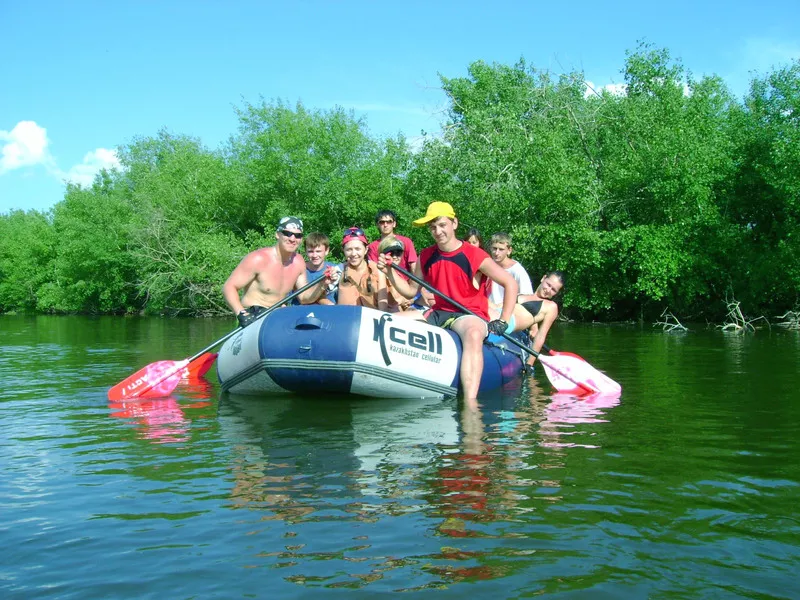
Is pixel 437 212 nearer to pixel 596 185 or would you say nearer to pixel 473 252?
pixel 473 252

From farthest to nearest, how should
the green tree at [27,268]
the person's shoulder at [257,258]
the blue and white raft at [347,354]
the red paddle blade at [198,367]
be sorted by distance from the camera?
the green tree at [27,268] < the red paddle blade at [198,367] < the person's shoulder at [257,258] < the blue and white raft at [347,354]

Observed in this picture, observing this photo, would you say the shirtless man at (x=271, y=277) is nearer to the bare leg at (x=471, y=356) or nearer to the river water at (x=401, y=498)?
the river water at (x=401, y=498)

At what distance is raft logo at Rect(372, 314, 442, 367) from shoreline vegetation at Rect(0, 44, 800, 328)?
13.3 metres

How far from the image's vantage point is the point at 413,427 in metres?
5.23

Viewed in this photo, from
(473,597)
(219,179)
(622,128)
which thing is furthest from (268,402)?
(219,179)

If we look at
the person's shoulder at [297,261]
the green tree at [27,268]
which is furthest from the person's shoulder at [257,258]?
the green tree at [27,268]

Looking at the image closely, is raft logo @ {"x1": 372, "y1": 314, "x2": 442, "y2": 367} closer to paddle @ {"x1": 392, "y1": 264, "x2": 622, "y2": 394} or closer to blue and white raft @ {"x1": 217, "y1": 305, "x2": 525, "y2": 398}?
blue and white raft @ {"x1": 217, "y1": 305, "x2": 525, "y2": 398}

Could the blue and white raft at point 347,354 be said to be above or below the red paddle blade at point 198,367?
above

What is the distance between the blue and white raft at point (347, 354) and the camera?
5.91m

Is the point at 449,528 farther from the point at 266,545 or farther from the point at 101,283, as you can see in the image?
the point at 101,283

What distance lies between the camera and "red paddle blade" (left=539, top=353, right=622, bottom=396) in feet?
23.0

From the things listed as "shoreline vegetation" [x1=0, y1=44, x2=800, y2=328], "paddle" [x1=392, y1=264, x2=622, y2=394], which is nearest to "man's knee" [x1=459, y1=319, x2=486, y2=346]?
"paddle" [x1=392, y1=264, x2=622, y2=394]

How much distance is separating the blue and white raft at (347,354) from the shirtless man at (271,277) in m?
0.65

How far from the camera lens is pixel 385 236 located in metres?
7.18
